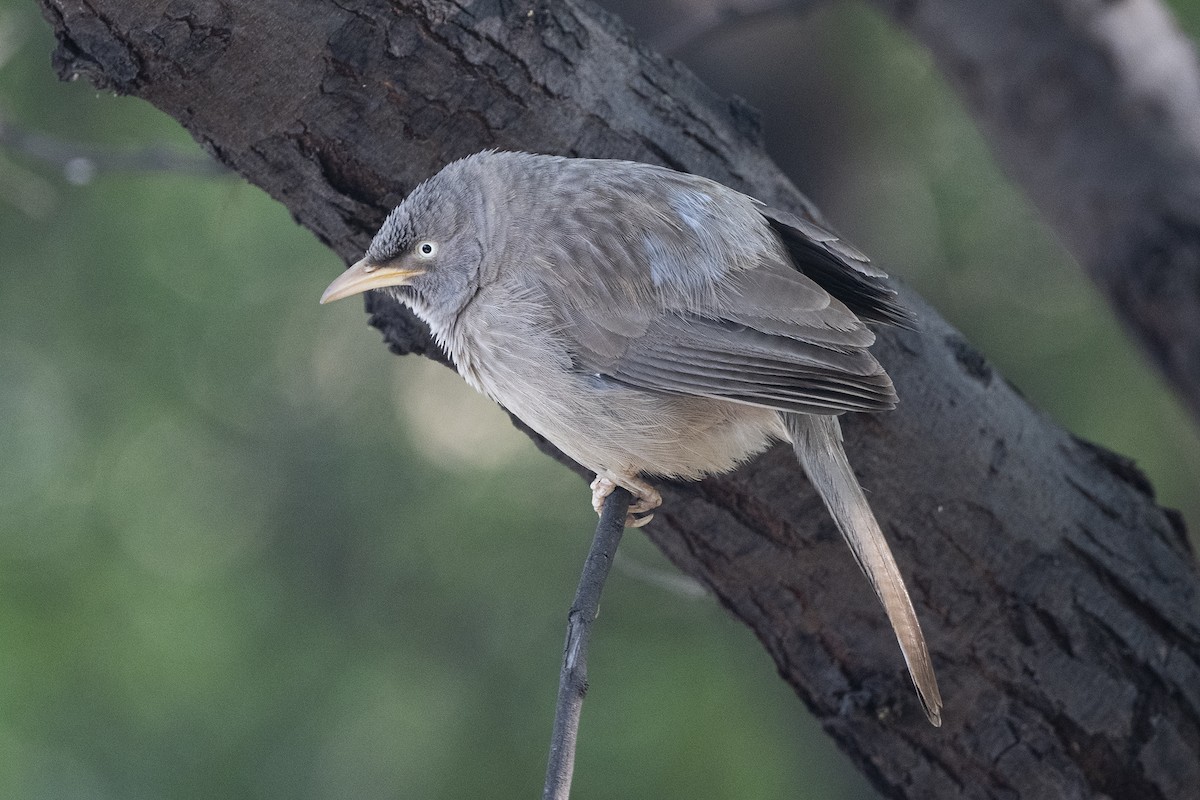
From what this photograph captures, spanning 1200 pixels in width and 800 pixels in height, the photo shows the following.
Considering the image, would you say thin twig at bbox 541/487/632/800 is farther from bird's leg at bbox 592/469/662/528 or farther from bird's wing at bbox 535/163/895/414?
bird's wing at bbox 535/163/895/414

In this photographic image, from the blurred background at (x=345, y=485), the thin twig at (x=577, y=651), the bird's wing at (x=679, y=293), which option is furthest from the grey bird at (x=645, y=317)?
the blurred background at (x=345, y=485)

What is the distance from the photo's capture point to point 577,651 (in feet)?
6.94

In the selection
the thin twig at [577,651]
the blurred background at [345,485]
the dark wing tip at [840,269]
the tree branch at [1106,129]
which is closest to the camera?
the thin twig at [577,651]

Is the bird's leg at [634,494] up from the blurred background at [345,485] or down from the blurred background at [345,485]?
up

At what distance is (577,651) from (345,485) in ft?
13.4

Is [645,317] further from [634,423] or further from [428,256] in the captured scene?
[428,256]

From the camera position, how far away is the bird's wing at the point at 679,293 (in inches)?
93.9

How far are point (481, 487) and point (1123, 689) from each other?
377 centimetres

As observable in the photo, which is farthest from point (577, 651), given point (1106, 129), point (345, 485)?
point (345, 485)

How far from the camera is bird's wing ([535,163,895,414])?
238 cm

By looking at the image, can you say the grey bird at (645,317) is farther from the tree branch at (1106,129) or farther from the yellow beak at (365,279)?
the tree branch at (1106,129)

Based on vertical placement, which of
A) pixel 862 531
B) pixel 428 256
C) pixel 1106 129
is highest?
pixel 1106 129

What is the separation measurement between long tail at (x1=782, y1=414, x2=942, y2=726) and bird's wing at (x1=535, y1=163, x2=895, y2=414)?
8.1 inches

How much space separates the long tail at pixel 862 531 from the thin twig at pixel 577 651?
0.39 meters
